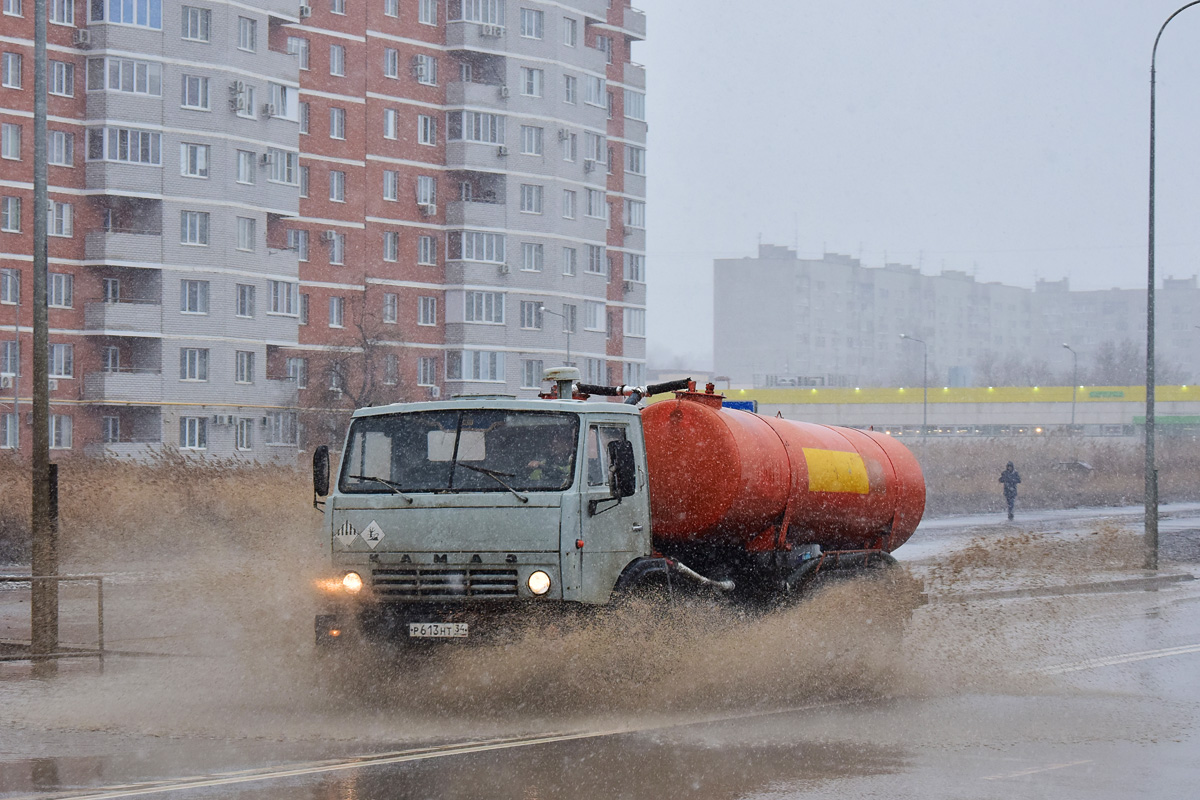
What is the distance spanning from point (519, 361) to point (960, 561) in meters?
53.8

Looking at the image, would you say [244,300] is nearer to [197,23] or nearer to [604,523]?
[197,23]

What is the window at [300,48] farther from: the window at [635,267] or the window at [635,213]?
the window at [635,267]

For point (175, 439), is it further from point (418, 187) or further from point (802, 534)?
point (802, 534)

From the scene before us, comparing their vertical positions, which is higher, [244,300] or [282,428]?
[244,300]

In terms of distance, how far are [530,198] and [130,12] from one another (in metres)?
21.1

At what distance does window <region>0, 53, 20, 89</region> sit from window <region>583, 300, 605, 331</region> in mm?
28417

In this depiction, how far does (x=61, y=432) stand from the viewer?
186 feet

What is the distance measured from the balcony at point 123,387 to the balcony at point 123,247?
4.25 metres

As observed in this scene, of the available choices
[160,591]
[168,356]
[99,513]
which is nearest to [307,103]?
[168,356]

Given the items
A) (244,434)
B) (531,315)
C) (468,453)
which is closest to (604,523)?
(468,453)

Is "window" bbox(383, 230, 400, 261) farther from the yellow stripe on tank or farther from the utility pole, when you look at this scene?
the yellow stripe on tank

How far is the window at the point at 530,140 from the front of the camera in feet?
231

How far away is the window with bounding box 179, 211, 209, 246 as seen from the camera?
58.0 metres

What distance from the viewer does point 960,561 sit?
57.6 feet
